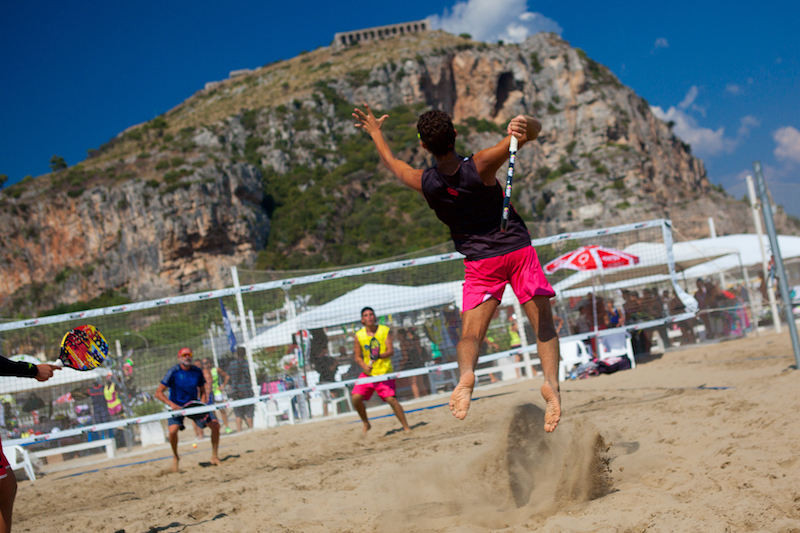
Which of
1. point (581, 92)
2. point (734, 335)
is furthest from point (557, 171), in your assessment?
point (734, 335)

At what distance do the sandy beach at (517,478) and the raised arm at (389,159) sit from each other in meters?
1.75

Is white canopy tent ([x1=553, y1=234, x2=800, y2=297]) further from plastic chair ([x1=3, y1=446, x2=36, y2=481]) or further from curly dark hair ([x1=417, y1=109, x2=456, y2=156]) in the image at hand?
plastic chair ([x1=3, y1=446, x2=36, y2=481])

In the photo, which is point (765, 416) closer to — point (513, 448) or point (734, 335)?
point (513, 448)

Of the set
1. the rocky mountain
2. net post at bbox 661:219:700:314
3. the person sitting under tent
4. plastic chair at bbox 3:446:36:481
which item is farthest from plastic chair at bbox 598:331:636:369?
the rocky mountain

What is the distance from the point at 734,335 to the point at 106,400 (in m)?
12.2

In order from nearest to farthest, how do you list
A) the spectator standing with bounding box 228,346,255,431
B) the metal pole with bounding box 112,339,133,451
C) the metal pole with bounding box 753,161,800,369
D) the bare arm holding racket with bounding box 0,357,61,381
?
the bare arm holding racket with bounding box 0,357,61,381 → the metal pole with bounding box 753,161,800,369 → the spectator standing with bounding box 228,346,255,431 → the metal pole with bounding box 112,339,133,451

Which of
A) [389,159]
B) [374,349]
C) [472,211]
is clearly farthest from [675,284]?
[389,159]

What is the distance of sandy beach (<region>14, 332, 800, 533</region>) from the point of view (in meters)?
2.78

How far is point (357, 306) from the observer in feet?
31.7

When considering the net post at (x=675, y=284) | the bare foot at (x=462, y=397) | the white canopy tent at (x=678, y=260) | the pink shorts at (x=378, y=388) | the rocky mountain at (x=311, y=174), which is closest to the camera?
the bare foot at (x=462, y=397)

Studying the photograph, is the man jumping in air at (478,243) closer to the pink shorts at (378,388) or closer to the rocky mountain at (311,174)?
the pink shorts at (378,388)

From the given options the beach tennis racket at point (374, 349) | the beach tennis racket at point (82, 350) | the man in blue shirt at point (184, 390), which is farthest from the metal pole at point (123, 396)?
the beach tennis racket at point (82, 350)

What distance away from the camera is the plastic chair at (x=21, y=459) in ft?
25.7

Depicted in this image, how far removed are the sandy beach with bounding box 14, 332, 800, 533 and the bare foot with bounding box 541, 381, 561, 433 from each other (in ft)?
1.42
